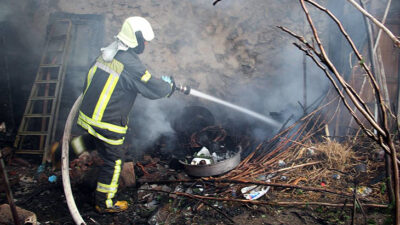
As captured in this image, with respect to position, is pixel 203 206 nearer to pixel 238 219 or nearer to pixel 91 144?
pixel 238 219

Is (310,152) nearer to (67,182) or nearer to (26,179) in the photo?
(67,182)

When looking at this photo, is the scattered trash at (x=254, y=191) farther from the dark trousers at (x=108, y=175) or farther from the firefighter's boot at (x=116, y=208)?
the dark trousers at (x=108, y=175)

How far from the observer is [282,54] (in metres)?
6.51

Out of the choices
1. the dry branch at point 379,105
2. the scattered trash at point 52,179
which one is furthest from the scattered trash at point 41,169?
the dry branch at point 379,105

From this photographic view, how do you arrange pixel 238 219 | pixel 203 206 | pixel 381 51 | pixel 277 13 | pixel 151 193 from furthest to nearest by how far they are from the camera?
pixel 277 13 → pixel 381 51 → pixel 151 193 → pixel 203 206 → pixel 238 219

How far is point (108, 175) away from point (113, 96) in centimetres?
113

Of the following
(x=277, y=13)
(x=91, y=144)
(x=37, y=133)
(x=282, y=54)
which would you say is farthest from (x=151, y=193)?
(x=277, y=13)

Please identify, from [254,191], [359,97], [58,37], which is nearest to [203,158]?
[254,191]

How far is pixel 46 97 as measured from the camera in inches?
235

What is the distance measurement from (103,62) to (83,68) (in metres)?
2.77

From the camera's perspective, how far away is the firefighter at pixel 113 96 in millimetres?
3920

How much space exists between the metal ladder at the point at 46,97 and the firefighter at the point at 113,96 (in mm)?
2094

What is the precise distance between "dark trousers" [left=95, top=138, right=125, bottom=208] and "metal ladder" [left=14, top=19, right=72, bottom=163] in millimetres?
2033

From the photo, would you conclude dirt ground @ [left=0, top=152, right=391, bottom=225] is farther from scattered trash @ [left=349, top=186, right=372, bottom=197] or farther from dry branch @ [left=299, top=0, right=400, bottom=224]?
dry branch @ [left=299, top=0, right=400, bottom=224]
